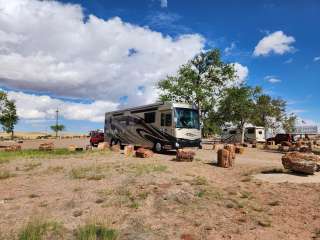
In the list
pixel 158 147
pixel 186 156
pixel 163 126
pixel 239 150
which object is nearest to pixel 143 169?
pixel 186 156

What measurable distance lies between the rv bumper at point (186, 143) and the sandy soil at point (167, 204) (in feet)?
33.5

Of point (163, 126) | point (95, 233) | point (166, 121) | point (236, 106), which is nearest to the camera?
point (95, 233)

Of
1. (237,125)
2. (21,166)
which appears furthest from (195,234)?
(237,125)

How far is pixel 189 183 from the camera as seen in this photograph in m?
11.6

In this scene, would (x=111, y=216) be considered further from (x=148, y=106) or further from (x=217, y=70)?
(x=217, y=70)

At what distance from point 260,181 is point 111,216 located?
6.22 meters

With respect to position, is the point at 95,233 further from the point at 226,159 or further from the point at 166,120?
the point at 166,120

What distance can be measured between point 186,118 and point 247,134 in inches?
1269

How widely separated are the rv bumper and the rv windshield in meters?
1.00

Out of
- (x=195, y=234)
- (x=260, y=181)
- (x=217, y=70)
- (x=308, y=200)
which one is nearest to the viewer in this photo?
(x=195, y=234)

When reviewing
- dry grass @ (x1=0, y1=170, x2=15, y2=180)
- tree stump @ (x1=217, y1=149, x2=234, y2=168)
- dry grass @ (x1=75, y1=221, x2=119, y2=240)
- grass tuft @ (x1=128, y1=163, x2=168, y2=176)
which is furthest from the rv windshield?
dry grass @ (x1=75, y1=221, x2=119, y2=240)

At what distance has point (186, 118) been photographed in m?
24.7

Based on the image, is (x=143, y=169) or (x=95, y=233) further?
(x=143, y=169)

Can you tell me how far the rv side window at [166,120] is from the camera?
24.6 meters
